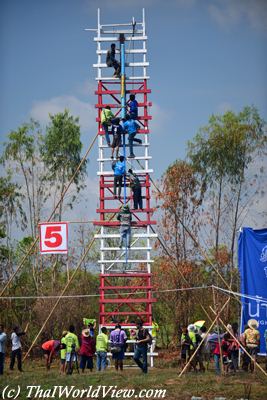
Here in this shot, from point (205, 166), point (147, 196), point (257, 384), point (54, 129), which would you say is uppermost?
point (54, 129)

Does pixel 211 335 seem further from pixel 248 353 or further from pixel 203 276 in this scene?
pixel 203 276

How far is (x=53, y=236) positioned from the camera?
19812 mm

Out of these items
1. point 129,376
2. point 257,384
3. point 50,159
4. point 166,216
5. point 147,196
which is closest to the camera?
point 257,384

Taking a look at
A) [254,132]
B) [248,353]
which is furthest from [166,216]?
[248,353]

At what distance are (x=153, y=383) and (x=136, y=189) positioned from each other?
19.5ft

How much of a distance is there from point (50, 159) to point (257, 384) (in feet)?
64.0

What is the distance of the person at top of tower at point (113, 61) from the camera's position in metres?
21.3

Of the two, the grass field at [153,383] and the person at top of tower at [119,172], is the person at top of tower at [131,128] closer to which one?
the person at top of tower at [119,172]

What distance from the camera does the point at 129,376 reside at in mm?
16922

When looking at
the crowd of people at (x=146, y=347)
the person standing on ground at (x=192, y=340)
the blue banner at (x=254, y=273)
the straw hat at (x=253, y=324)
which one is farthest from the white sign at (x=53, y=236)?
the straw hat at (x=253, y=324)

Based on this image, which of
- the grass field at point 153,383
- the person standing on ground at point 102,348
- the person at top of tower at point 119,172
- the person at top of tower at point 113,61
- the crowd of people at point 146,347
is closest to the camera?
the grass field at point 153,383

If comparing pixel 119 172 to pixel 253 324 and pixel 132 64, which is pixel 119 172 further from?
pixel 253 324

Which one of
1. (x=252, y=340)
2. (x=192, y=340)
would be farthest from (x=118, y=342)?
(x=252, y=340)

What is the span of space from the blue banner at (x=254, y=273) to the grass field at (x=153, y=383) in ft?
6.12
